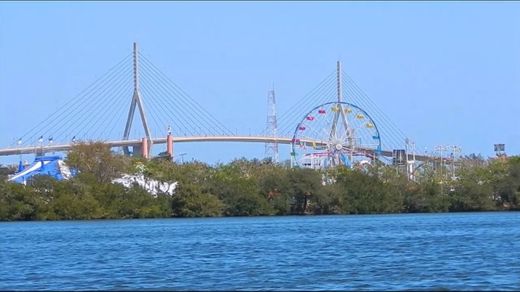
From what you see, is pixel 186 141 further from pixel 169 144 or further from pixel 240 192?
pixel 240 192

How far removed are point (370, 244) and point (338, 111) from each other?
8595cm

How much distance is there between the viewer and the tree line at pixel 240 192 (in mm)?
90750

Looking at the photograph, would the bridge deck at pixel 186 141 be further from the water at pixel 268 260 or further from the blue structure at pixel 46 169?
the water at pixel 268 260

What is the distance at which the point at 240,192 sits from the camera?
326 ft

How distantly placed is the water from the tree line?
95.9 ft

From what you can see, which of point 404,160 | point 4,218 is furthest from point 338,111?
point 4,218

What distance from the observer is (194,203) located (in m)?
96.9

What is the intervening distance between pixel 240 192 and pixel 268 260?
6050 centimetres

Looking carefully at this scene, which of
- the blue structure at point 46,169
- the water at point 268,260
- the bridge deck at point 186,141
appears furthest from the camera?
the bridge deck at point 186,141

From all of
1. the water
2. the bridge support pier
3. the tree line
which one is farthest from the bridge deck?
the water

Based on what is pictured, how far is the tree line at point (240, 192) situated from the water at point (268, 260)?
29.2 metres

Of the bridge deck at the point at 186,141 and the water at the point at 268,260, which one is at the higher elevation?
the bridge deck at the point at 186,141

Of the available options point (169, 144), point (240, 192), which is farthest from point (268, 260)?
point (169, 144)

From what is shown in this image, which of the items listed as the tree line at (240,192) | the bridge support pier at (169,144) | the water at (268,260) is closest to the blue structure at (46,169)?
the tree line at (240,192)
